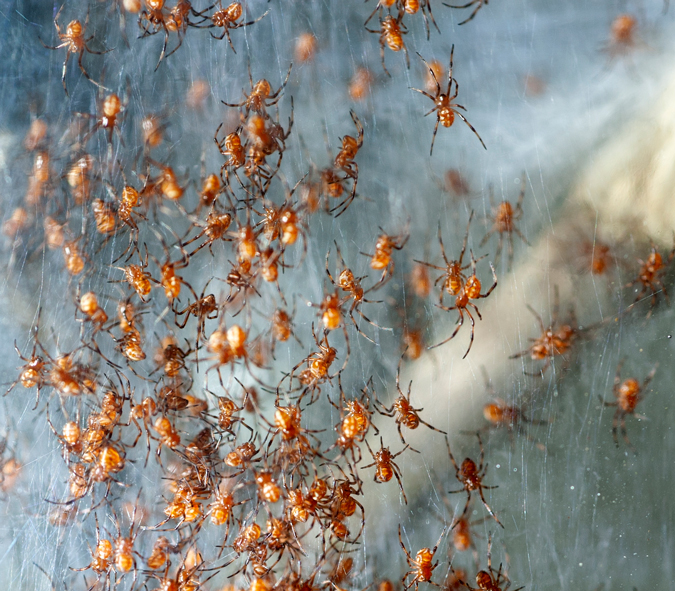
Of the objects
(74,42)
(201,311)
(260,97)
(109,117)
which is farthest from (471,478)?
(74,42)

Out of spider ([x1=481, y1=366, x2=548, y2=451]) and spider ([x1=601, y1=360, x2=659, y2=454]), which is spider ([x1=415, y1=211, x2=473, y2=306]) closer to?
spider ([x1=481, y1=366, x2=548, y2=451])

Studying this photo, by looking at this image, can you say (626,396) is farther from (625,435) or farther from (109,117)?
(109,117)

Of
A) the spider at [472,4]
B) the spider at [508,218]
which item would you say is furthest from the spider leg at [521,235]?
the spider at [472,4]

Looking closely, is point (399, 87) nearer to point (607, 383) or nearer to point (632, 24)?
Answer: point (632, 24)

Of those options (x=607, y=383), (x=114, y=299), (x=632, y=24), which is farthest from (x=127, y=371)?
(x=632, y=24)

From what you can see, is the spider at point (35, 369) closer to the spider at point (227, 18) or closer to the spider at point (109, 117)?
the spider at point (109, 117)

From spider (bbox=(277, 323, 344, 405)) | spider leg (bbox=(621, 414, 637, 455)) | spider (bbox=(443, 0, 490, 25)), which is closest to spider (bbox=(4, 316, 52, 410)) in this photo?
spider (bbox=(277, 323, 344, 405))

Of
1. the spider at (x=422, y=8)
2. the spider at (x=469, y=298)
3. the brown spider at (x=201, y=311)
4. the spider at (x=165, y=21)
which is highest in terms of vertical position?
the spider at (x=165, y=21)
